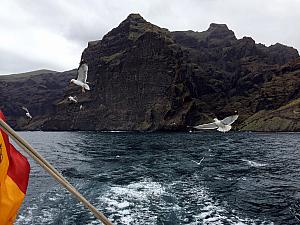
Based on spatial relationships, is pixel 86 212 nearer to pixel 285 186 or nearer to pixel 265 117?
pixel 285 186

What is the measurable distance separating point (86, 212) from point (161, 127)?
162257 mm

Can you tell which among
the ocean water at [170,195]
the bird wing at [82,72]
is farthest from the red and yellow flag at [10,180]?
the bird wing at [82,72]

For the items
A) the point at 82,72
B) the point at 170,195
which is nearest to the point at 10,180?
the point at 82,72

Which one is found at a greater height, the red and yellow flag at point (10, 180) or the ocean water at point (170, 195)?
the red and yellow flag at point (10, 180)

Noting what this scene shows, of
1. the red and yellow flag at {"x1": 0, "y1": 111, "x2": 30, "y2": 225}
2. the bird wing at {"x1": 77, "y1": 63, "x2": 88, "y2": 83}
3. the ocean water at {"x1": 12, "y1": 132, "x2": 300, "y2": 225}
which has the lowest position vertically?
the ocean water at {"x1": 12, "y1": 132, "x2": 300, "y2": 225}

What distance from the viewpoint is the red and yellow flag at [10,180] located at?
440 cm

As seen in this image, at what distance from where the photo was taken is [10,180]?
472 cm

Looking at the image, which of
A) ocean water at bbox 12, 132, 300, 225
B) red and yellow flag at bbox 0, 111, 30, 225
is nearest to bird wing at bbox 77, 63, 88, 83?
ocean water at bbox 12, 132, 300, 225

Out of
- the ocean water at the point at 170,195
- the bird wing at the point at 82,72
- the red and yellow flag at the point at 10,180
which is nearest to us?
the red and yellow flag at the point at 10,180

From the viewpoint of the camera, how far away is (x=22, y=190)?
4.84 meters

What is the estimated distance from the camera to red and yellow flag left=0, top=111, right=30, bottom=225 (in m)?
4.40

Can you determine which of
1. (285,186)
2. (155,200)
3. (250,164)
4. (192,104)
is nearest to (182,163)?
(250,164)

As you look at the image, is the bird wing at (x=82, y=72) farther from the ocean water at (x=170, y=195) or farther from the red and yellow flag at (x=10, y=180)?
the red and yellow flag at (x=10, y=180)

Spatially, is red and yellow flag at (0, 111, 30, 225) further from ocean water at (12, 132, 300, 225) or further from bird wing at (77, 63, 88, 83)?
Answer: bird wing at (77, 63, 88, 83)
